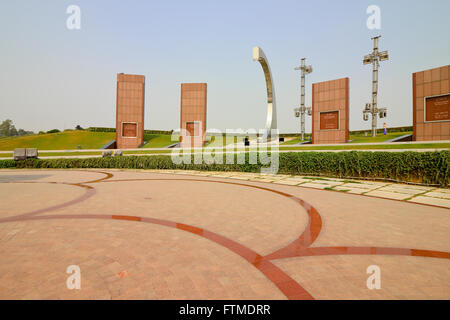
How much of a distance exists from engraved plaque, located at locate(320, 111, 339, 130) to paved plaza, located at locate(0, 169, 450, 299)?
19.8 metres

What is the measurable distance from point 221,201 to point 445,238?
5050 millimetres

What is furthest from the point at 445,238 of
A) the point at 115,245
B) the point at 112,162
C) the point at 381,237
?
the point at 112,162

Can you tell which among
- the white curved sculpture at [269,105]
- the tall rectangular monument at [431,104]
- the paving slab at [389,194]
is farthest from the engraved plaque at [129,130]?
the tall rectangular monument at [431,104]

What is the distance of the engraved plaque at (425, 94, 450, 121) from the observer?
18.5 meters

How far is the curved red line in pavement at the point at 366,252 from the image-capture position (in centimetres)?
361

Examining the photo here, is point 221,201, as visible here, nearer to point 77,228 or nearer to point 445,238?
point 77,228

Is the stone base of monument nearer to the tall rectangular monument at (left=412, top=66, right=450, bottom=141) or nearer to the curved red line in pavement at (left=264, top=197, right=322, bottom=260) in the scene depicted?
the curved red line in pavement at (left=264, top=197, right=322, bottom=260)

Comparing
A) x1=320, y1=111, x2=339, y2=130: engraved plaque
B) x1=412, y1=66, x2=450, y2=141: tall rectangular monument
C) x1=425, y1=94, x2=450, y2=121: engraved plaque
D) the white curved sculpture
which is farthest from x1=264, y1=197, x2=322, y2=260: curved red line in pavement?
x1=320, y1=111, x2=339, y2=130: engraved plaque

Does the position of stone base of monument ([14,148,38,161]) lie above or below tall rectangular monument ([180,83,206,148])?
below

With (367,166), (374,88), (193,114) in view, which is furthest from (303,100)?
(367,166)

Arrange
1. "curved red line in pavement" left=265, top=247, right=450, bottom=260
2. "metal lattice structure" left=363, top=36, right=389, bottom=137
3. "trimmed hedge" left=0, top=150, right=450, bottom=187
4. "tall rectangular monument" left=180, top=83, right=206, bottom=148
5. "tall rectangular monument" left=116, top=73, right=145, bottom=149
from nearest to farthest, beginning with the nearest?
"curved red line in pavement" left=265, top=247, right=450, bottom=260 → "trimmed hedge" left=0, top=150, right=450, bottom=187 → "metal lattice structure" left=363, top=36, right=389, bottom=137 → "tall rectangular monument" left=116, top=73, right=145, bottom=149 → "tall rectangular monument" left=180, top=83, right=206, bottom=148

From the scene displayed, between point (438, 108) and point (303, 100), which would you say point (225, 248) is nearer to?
point (438, 108)

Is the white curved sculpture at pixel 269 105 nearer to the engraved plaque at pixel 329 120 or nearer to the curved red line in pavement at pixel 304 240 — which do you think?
the engraved plaque at pixel 329 120

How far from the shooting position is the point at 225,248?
12.6ft
